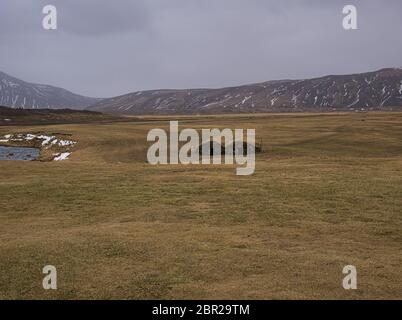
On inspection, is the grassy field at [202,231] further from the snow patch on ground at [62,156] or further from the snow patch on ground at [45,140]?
the snow patch on ground at [45,140]

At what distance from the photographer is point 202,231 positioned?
19438 mm

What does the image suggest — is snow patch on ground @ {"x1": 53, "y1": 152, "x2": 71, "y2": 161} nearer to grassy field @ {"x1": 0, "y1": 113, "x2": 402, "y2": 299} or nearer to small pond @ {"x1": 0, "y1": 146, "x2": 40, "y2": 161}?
small pond @ {"x1": 0, "y1": 146, "x2": 40, "y2": 161}

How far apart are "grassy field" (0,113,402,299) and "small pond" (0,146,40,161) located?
28350mm

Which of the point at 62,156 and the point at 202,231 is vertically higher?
the point at 62,156

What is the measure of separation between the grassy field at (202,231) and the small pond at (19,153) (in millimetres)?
28350

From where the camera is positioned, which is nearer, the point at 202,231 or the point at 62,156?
the point at 202,231

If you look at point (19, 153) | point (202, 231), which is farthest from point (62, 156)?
point (202, 231)

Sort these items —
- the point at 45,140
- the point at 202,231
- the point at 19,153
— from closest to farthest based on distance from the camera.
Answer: the point at 202,231 < the point at 19,153 < the point at 45,140

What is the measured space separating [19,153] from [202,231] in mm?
57330

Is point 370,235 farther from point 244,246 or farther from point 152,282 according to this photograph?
point 152,282

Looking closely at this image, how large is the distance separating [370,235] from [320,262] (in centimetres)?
444

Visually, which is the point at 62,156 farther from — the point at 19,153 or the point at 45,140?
the point at 45,140
